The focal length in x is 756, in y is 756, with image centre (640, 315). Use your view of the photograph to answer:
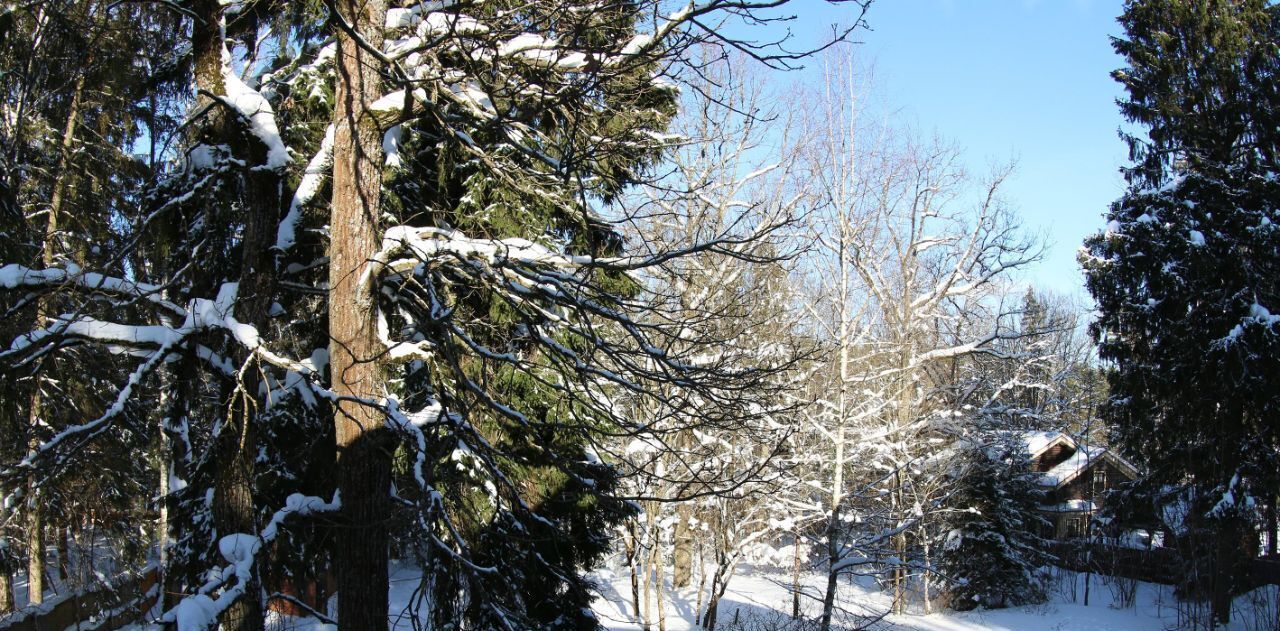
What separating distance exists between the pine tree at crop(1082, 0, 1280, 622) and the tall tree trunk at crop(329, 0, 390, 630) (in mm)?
17468

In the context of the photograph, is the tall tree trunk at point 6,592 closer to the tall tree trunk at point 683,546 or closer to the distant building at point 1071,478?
the tall tree trunk at point 683,546

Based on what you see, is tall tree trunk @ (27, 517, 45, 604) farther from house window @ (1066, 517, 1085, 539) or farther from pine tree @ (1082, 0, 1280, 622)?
house window @ (1066, 517, 1085, 539)

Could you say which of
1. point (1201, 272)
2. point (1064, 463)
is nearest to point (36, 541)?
point (1201, 272)

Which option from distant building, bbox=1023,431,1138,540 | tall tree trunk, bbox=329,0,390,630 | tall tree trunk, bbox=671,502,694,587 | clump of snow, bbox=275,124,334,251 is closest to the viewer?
tall tree trunk, bbox=329,0,390,630

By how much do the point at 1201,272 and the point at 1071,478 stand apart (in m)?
14.8

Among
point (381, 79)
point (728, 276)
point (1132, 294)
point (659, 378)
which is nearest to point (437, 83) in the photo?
→ point (381, 79)

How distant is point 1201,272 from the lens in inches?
656

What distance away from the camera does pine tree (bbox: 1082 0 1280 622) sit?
1605cm

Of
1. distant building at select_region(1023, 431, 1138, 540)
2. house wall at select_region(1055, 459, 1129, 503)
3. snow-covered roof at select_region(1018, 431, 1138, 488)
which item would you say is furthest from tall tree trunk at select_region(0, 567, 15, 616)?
house wall at select_region(1055, 459, 1129, 503)

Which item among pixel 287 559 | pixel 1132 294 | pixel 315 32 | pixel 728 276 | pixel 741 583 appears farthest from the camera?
pixel 741 583

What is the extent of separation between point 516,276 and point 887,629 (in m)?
12.8

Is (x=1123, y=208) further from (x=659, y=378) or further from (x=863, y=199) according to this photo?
(x=659, y=378)

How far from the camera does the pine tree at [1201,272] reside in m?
16.0

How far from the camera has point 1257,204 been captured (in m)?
16.6
